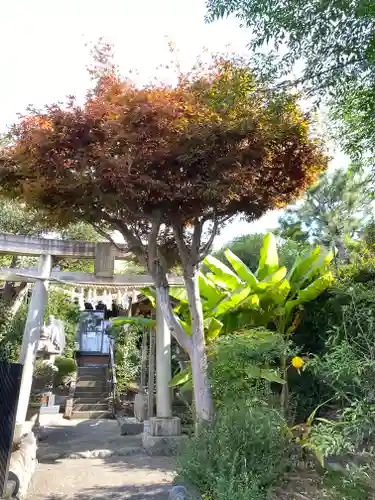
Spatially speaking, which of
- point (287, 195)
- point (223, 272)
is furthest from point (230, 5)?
point (223, 272)

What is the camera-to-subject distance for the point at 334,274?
8.35 m

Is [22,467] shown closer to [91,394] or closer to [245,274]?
[245,274]

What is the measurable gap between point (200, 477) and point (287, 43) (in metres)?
4.39

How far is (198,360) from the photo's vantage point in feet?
19.9

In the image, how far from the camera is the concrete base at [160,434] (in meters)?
8.39

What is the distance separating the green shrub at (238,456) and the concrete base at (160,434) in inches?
156

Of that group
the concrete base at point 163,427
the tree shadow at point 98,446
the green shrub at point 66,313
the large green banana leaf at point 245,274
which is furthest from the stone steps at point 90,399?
the large green banana leaf at point 245,274

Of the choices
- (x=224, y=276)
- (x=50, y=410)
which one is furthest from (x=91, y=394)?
(x=224, y=276)

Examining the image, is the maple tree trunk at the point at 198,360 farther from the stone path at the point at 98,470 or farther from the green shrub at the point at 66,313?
the green shrub at the point at 66,313

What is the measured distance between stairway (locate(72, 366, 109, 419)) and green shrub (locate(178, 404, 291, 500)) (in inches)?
415

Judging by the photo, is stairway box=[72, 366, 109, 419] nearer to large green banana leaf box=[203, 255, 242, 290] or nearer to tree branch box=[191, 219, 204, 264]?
large green banana leaf box=[203, 255, 242, 290]

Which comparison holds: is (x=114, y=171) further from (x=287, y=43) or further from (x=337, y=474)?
(x=337, y=474)

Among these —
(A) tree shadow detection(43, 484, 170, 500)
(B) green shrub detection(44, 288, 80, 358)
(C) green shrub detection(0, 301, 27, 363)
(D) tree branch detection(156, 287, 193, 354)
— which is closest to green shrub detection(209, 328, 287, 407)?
(D) tree branch detection(156, 287, 193, 354)

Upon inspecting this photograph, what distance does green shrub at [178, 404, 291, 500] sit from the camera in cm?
390
